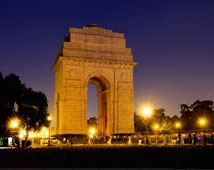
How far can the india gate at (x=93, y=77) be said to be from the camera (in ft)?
166

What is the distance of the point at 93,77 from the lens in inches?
2120

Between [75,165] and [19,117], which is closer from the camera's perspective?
[75,165]

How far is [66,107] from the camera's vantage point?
50312 mm

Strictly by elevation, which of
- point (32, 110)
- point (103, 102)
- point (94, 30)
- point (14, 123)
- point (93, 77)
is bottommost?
point (14, 123)

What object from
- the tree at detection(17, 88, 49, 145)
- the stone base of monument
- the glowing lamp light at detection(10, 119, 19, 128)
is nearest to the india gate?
the stone base of monument

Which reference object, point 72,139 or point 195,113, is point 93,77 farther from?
point 195,113

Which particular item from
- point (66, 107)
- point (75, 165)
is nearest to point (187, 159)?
point (75, 165)

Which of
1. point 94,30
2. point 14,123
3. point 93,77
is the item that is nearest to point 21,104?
point 14,123

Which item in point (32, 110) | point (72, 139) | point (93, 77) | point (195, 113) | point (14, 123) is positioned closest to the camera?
point (14, 123)

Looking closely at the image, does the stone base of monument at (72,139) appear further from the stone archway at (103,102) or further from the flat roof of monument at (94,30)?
the flat roof of monument at (94,30)

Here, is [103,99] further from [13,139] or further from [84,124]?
[13,139]

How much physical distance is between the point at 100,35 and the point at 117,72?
531cm

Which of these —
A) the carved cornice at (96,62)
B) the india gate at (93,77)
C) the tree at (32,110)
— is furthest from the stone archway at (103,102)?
the tree at (32,110)

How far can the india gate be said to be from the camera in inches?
1992
